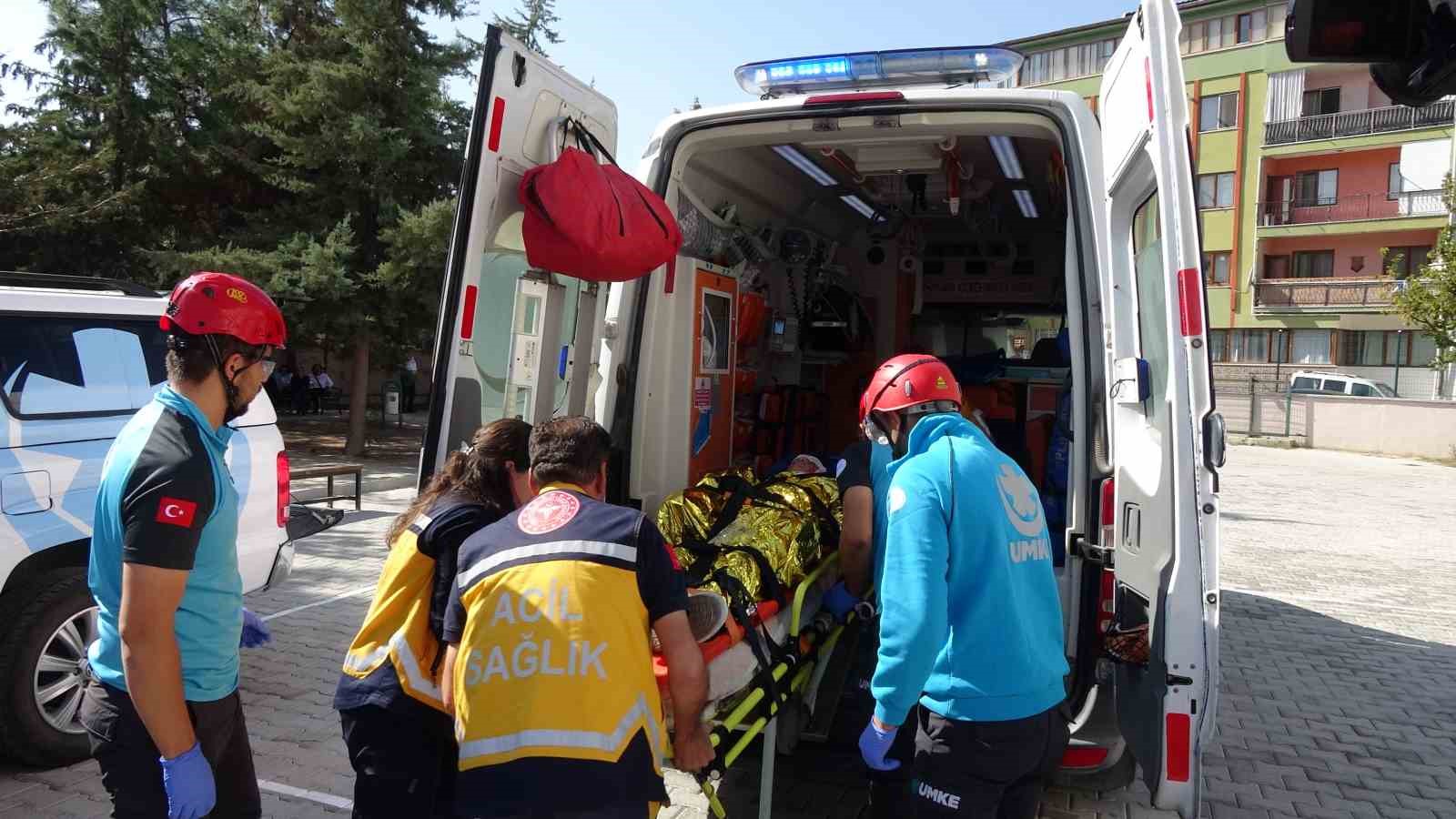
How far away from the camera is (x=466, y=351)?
3389mm

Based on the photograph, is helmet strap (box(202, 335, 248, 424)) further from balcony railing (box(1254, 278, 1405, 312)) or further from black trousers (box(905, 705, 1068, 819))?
balcony railing (box(1254, 278, 1405, 312))

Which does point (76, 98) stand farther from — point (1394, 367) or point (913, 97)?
point (1394, 367)

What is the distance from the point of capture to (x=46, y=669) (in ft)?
13.3

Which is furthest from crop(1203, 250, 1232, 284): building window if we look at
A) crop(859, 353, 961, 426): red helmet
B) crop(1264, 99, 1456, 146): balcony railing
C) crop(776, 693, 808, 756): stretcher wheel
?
crop(859, 353, 961, 426): red helmet

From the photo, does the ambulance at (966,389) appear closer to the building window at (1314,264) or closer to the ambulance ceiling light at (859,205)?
the ambulance ceiling light at (859,205)

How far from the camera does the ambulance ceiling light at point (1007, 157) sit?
5.32 m

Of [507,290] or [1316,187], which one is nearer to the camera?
[507,290]

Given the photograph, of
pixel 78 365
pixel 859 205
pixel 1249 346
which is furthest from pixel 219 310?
pixel 1249 346

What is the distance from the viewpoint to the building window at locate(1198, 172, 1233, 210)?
110 ft

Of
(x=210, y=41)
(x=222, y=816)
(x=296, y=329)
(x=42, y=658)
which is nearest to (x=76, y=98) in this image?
(x=210, y=41)

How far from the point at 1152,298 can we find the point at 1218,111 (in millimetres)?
36188

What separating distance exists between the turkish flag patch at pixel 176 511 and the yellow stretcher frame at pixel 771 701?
142cm

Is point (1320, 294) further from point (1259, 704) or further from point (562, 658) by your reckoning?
point (562, 658)

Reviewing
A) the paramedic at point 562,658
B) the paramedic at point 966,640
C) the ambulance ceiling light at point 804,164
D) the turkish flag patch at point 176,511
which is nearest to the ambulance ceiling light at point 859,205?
the ambulance ceiling light at point 804,164
